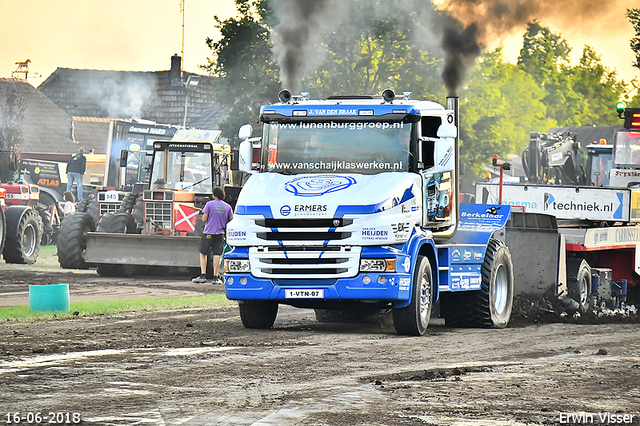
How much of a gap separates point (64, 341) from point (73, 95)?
206 feet

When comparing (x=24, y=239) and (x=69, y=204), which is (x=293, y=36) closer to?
(x=24, y=239)

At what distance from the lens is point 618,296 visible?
19391 millimetres

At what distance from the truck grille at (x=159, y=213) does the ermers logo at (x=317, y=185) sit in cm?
1211

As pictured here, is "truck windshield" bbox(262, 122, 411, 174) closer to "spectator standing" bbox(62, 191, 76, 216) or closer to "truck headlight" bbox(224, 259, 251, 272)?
"truck headlight" bbox(224, 259, 251, 272)

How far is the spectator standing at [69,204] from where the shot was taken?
35969mm

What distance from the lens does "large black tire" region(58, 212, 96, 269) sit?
25.7 metres

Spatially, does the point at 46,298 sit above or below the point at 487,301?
below

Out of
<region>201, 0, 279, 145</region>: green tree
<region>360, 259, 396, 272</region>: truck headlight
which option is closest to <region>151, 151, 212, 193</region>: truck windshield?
→ <region>360, 259, 396, 272</region>: truck headlight

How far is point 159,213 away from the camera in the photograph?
81.6ft

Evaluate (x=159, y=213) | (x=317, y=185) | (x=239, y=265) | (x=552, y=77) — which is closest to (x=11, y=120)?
(x=159, y=213)

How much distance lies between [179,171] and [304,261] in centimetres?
1315

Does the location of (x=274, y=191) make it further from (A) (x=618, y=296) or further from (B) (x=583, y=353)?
(A) (x=618, y=296)

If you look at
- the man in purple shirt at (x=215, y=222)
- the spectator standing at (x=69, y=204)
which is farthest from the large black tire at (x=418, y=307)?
the spectator standing at (x=69, y=204)

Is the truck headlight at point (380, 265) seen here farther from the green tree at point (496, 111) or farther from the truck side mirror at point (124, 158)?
the green tree at point (496, 111)
